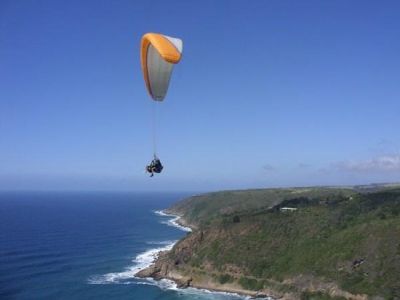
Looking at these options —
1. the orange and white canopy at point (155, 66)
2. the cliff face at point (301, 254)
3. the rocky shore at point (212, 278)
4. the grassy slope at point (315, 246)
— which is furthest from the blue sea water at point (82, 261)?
the orange and white canopy at point (155, 66)

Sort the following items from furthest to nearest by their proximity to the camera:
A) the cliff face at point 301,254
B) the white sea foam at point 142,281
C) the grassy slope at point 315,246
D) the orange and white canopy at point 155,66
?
1. the white sea foam at point 142,281
2. the grassy slope at point 315,246
3. the cliff face at point 301,254
4. the orange and white canopy at point 155,66

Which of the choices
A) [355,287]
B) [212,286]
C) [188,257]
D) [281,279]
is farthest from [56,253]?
[355,287]

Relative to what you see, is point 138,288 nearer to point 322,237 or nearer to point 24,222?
point 322,237

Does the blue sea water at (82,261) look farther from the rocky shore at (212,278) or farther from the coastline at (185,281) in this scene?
the rocky shore at (212,278)

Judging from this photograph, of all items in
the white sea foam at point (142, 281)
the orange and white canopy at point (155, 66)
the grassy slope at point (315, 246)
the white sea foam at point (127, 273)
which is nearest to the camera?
the orange and white canopy at point (155, 66)

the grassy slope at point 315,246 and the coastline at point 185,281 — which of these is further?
the coastline at point 185,281

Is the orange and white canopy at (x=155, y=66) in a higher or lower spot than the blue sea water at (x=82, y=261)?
higher

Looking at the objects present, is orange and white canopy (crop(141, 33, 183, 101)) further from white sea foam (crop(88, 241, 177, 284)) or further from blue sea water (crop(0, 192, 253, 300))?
white sea foam (crop(88, 241, 177, 284))
